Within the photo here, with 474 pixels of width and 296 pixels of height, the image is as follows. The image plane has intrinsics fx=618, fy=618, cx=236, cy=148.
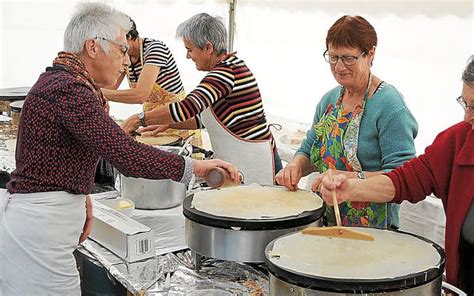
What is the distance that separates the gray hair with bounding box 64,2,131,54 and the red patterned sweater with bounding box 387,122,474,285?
899mm

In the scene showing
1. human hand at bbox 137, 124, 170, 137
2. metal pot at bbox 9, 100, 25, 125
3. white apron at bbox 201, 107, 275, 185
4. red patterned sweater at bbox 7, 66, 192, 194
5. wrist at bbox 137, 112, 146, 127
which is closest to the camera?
red patterned sweater at bbox 7, 66, 192, 194

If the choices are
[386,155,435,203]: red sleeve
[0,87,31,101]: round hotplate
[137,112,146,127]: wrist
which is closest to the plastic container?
[137,112,146,127]: wrist

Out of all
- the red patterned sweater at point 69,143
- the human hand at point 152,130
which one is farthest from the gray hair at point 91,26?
the human hand at point 152,130

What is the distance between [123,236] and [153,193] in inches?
14.7

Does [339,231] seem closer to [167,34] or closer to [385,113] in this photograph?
[385,113]

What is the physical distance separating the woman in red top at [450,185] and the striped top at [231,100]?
0.93m

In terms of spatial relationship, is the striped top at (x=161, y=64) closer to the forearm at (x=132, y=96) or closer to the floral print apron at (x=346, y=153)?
the forearm at (x=132, y=96)

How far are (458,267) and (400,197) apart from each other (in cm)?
28

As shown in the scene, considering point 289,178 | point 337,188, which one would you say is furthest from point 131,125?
point 337,188

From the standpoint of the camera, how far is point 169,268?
5.74 feet

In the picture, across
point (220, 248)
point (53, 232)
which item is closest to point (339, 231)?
point (220, 248)

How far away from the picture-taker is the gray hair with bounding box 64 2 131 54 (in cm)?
173

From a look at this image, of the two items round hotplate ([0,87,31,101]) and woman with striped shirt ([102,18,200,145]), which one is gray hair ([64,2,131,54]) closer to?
woman with striped shirt ([102,18,200,145])

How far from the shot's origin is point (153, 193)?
7.14 feet
